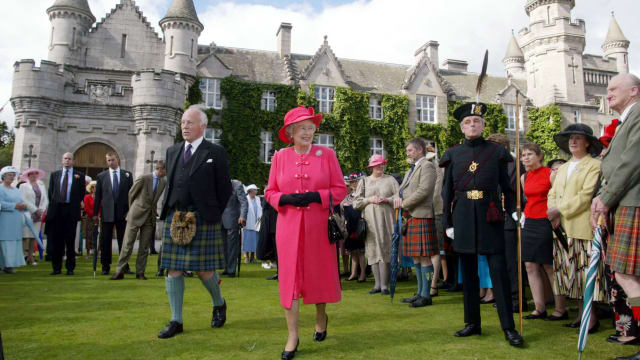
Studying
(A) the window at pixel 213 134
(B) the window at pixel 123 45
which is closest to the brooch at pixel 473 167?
(A) the window at pixel 213 134

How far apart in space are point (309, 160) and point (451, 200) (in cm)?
168

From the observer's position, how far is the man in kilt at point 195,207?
4.57 m

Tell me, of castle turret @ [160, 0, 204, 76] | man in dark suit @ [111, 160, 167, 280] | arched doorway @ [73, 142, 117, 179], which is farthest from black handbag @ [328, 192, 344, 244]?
castle turret @ [160, 0, 204, 76]

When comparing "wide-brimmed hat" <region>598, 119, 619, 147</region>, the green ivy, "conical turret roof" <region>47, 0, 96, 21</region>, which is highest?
"conical turret roof" <region>47, 0, 96, 21</region>

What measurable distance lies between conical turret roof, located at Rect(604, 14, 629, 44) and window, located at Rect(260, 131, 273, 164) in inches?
1662

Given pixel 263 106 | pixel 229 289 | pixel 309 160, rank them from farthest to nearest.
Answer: pixel 263 106
pixel 229 289
pixel 309 160

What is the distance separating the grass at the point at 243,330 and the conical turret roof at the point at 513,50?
45887mm

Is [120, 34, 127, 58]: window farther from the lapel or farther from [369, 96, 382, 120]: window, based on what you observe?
the lapel

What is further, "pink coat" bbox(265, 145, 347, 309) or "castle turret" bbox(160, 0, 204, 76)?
"castle turret" bbox(160, 0, 204, 76)

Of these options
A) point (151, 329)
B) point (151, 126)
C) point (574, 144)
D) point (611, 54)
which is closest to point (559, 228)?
point (574, 144)

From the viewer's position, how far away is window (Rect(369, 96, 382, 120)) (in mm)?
31016

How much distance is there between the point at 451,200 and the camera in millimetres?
4844

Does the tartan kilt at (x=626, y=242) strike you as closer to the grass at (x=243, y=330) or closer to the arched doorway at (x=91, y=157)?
the grass at (x=243, y=330)

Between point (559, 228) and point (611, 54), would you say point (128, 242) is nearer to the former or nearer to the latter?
point (559, 228)
